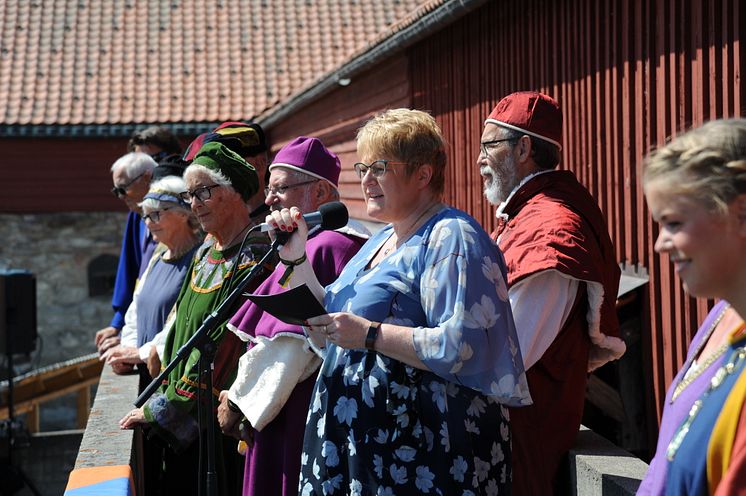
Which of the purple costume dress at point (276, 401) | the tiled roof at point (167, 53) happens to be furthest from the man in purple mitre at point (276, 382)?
the tiled roof at point (167, 53)

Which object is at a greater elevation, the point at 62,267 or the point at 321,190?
the point at 321,190

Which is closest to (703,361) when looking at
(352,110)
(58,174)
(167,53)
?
(352,110)

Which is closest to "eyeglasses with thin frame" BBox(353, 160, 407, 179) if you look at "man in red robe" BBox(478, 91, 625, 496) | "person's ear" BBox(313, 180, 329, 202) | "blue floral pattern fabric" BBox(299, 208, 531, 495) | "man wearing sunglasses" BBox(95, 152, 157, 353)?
"blue floral pattern fabric" BBox(299, 208, 531, 495)

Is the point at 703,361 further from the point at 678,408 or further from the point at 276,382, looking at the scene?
the point at 276,382

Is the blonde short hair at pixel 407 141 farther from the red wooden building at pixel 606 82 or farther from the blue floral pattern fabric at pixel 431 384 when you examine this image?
the red wooden building at pixel 606 82

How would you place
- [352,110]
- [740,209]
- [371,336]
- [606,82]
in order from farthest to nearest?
[352,110]
[606,82]
[371,336]
[740,209]

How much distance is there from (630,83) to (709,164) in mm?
3735

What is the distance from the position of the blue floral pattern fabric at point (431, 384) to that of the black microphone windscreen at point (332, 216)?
28 centimetres

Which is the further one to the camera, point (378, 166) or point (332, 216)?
point (332, 216)

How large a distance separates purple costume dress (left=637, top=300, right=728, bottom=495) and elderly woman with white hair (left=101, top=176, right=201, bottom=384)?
131 inches

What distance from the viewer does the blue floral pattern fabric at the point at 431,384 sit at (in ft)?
8.97

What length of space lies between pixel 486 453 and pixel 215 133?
A: 2.65m

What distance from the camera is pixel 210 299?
423 cm

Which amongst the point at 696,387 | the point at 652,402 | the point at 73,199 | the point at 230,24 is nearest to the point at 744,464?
the point at 696,387
